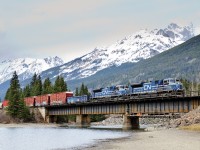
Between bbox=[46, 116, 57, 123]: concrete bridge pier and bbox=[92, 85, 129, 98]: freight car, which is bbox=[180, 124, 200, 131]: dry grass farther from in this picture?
bbox=[46, 116, 57, 123]: concrete bridge pier

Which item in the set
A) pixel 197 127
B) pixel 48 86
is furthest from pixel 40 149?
pixel 48 86

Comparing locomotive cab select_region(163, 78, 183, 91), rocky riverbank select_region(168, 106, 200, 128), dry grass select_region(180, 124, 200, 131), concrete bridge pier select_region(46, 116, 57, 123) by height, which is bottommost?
concrete bridge pier select_region(46, 116, 57, 123)

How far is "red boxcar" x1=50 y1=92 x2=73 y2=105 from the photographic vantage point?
143000 millimetres

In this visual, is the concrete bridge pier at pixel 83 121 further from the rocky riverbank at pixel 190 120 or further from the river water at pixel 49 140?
the rocky riverbank at pixel 190 120

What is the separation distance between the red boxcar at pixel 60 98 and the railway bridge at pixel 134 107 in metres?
6.79

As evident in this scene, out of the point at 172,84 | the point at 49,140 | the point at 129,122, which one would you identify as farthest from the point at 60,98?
the point at 49,140

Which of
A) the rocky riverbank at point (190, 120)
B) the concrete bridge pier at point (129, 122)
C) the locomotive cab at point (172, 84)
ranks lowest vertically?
the concrete bridge pier at point (129, 122)

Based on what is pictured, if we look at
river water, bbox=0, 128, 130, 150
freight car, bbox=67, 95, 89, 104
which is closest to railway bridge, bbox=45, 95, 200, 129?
freight car, bbox=67, 95, 89, 104

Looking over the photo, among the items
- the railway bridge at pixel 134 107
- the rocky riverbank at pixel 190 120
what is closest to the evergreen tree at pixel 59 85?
the railway bridge at pixel 134 107

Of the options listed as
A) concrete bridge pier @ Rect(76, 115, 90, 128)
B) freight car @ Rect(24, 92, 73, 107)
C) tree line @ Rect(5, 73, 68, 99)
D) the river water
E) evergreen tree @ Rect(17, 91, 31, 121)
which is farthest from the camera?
tree line @ Rect(5, 73, 68, 99)

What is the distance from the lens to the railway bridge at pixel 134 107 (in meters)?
84.5

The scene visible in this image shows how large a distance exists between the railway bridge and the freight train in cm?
330

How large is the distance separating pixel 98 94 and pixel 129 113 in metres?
26.6

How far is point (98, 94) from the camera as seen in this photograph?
127 metres
